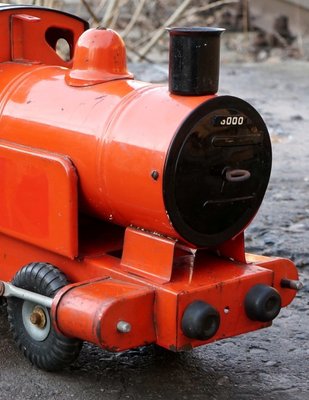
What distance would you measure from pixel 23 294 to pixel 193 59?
43.9 inches

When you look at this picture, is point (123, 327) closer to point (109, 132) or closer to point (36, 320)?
point (36, 320)

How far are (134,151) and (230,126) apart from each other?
364 mm

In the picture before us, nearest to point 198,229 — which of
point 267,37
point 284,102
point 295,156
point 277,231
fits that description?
point 277,231

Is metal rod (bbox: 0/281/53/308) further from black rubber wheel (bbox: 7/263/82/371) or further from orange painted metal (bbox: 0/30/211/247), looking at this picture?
orange painted metal (bbox: 0/30/211/247)

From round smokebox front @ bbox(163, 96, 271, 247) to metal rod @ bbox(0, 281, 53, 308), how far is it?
0.58m

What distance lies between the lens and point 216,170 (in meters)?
3.24

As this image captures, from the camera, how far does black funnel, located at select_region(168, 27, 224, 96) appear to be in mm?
3215

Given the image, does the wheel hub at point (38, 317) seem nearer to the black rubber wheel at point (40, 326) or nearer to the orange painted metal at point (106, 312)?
the black rubber wheel at point (40, 326)

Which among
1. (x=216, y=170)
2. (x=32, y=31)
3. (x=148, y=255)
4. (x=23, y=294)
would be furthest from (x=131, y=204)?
(x=32, y=31)

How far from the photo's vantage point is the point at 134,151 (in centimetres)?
322

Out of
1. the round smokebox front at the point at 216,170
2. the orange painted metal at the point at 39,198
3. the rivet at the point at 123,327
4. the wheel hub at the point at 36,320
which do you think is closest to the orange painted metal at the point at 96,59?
the orange painted metal at the point at 39,198

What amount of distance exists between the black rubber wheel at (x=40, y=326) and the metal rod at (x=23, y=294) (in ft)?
0.09

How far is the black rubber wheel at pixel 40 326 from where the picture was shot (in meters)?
3.36

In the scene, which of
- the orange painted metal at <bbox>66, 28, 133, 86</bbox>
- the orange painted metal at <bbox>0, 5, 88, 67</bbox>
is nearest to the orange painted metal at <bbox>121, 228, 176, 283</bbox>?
the orange painted metal at <bbox>66, 28, 133, 86</bbox>
